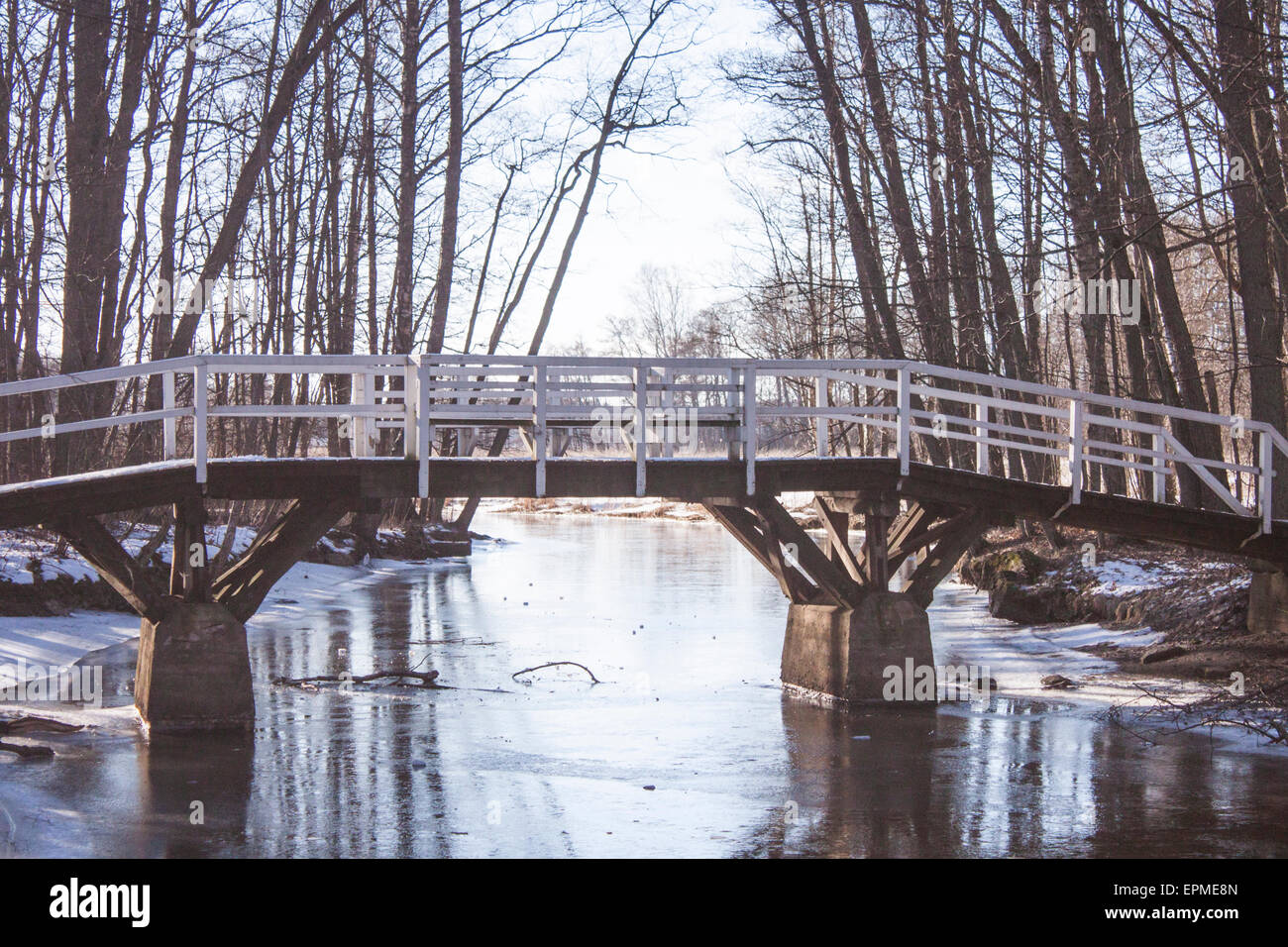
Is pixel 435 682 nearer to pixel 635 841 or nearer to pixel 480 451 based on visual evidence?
pixel 635 841

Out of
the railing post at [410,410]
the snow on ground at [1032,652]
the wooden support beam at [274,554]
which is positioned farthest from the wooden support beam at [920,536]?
the wooden support beam at [274,554]

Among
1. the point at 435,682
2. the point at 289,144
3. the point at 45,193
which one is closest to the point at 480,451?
the point at 289,144

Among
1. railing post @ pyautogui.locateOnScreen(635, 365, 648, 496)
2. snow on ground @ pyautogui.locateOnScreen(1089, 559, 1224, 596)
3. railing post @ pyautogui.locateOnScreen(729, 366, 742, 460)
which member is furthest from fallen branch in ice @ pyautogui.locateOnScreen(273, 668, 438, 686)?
snow on ground @ pyautogui.locateOnScreen(1089, 559, 1224, 596)

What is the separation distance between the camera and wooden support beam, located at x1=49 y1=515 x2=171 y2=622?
13445 mm

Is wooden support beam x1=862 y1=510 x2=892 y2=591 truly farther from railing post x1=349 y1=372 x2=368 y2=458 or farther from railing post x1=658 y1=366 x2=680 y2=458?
railing post x1=349 y1=372 x2=368 y2=458

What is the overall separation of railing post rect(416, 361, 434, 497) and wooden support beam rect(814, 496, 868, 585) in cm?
453

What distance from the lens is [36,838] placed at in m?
9.48

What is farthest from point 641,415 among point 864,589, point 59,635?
point 59,635

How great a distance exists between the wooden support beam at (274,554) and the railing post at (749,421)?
410 centimetres

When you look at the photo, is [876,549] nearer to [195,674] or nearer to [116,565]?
[195,674]

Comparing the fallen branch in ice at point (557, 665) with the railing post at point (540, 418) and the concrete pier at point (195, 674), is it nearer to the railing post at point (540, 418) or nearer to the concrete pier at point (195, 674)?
the railing post at point (540, 418)

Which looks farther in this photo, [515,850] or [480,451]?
[480,451]

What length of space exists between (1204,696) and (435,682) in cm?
860

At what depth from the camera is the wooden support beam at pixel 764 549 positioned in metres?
15.8
